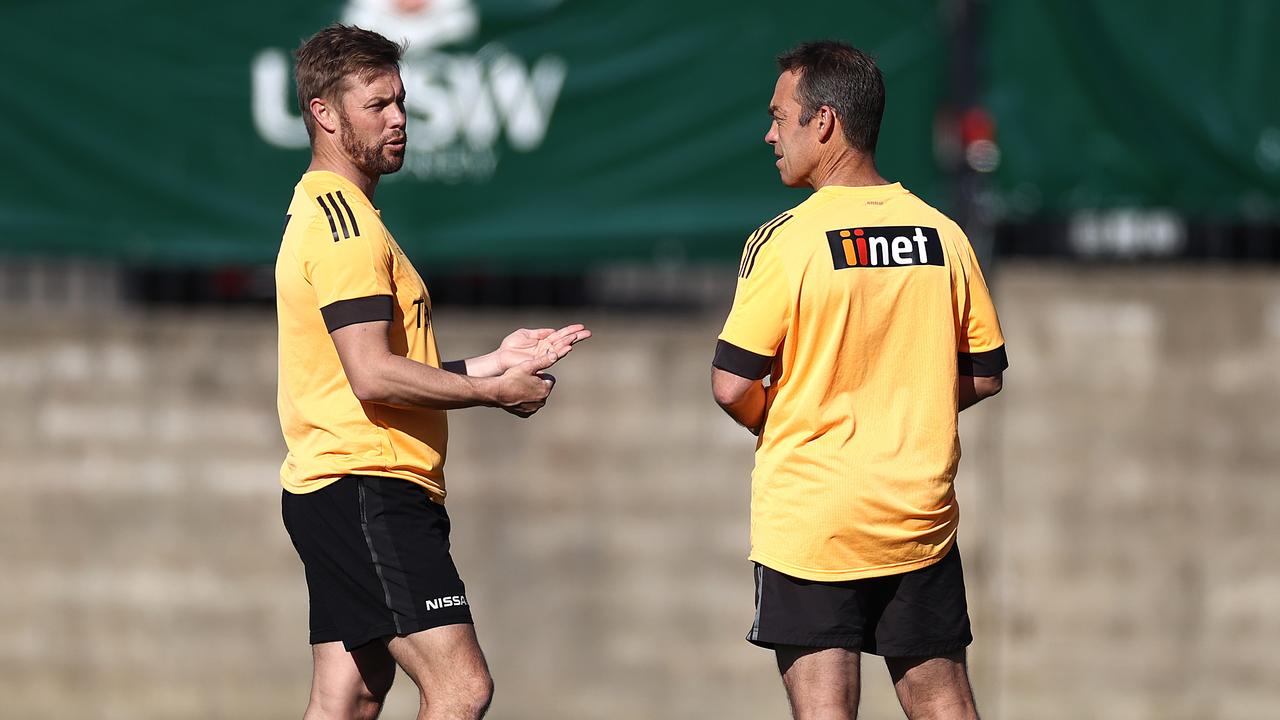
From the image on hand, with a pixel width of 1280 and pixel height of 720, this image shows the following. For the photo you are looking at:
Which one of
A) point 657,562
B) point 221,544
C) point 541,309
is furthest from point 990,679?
point 221,544

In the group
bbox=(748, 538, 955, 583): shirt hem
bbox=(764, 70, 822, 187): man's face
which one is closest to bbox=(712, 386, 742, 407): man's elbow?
bbox=(748, 538, 955, 583): shirt hem

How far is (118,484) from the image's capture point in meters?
6.89

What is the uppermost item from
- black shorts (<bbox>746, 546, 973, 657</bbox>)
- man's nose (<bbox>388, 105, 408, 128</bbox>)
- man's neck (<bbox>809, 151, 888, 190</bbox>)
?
man's nose (<bbox>388, 105, 408, 128</bbox>)

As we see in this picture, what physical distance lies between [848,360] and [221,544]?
399 centimetres

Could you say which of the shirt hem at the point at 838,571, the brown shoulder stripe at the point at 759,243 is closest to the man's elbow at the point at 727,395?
the brown shoulder stripe at the point at 759,243

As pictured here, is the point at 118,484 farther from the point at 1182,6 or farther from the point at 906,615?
the point at 1182,6

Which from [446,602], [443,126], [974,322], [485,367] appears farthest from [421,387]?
[443,126]

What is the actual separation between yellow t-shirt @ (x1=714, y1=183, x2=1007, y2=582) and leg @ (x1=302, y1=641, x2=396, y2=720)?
110 cm

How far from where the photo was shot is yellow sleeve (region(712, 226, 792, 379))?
3.76 meters

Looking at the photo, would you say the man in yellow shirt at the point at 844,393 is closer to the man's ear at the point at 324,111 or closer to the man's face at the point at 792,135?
the man's face at the point at 792,135

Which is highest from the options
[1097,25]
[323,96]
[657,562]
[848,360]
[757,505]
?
[1097,25]

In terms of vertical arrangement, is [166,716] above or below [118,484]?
below

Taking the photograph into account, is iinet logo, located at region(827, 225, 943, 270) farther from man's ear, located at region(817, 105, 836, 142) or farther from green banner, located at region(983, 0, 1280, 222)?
green banner, located at region(983, 0, 1280, 222)

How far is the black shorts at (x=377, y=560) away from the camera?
12.7ft
